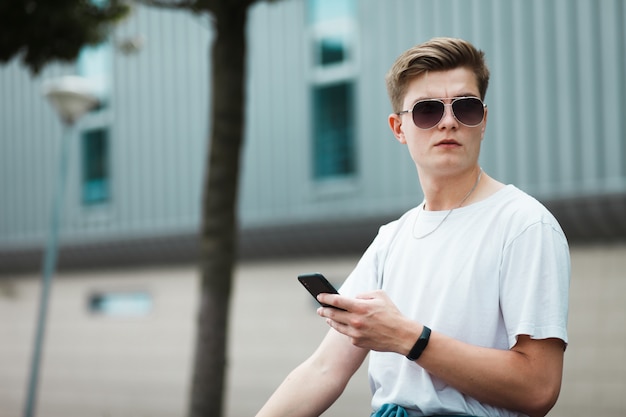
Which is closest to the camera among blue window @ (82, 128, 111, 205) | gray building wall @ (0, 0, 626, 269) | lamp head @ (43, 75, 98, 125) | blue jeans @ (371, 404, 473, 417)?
blue jeans @ (371, 404, 473, 417)

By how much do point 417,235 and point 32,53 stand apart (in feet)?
23.2

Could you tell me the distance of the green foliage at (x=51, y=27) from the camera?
808 centimetres

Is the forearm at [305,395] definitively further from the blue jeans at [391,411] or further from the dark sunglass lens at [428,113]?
the dark sunglass lens at [428,113]

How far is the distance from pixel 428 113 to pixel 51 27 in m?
6.76

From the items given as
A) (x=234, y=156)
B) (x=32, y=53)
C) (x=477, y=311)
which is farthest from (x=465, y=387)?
(x=32, y=53)

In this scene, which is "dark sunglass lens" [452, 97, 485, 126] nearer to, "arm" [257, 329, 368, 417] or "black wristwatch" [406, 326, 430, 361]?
"black wristwatch" [406, 326, 430, 361]

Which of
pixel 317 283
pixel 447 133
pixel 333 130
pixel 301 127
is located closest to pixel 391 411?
pixel 317 283

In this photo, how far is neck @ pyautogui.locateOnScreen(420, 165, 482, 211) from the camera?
2.09 m

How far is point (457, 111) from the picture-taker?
2051mm

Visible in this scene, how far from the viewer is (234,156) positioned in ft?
23.8

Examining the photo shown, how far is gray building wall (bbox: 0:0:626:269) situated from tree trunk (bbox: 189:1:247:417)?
383cm

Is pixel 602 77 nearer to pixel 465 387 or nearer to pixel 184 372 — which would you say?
pixel 184 372

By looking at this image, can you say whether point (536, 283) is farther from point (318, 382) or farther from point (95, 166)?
point (95, 166)

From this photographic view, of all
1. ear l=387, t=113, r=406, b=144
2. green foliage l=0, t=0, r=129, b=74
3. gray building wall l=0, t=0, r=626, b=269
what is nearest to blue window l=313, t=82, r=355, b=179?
gray building wall l=0, t=0, r=626, b=269
